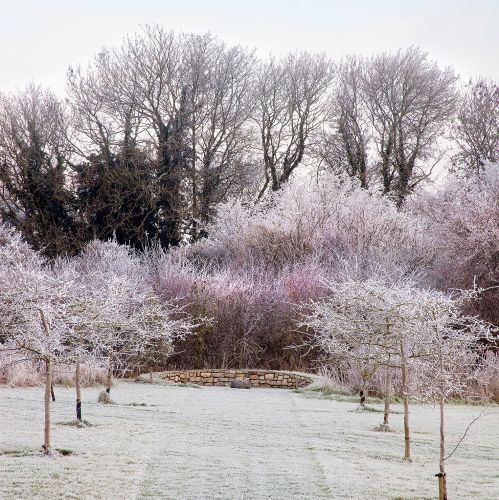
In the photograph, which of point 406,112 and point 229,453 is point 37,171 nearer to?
point 406,112

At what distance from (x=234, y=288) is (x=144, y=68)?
578 inches

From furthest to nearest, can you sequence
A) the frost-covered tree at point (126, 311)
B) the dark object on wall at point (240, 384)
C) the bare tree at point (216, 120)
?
1. the bare tree at point (216, 120)
2. the dark object on wall at point (240, 384)
3. the frost-covered tree at point (126, 311)

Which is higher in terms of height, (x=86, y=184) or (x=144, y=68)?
(x=144, y=68)

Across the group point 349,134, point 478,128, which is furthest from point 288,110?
point 478,128

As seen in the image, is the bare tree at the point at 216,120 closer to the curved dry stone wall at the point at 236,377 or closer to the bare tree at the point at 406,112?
the bare tree at the point at 406,112

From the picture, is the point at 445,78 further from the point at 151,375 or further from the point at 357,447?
the point at 357,447

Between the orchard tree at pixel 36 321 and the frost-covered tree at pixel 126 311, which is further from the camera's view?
the frost-covered tree at pixel 126 311

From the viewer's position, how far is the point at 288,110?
132ft

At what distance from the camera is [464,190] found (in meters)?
28.2

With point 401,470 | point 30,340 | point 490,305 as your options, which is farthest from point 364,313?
point 490,305

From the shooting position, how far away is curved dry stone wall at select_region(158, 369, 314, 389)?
2325cm

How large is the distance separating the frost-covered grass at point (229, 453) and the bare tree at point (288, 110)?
24.5 metres

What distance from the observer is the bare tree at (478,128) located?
3669 cm

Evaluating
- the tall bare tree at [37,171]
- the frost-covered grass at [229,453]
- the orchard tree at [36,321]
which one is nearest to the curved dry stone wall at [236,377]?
the frost-covered grass at [229,453]
